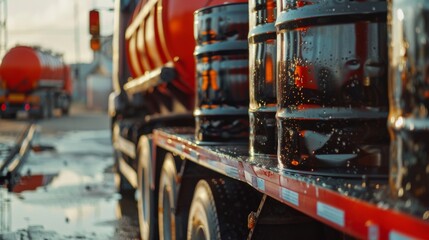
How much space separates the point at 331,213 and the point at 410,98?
472 millimetres

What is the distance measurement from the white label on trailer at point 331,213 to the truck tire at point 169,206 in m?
2.87

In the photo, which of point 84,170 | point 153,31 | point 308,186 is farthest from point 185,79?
point 84,170

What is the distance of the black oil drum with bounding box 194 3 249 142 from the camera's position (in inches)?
167

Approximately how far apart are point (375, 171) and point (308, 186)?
356 mm

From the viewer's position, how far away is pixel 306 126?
2764mm

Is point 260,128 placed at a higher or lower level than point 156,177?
higher

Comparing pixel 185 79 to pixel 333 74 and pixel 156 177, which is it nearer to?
pixel 156 177

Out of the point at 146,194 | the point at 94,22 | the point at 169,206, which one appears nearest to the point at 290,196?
the point at 169,206

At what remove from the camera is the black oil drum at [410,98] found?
1.88m

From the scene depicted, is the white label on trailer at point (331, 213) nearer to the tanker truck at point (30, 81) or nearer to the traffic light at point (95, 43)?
the traffic light at point (95, 43)

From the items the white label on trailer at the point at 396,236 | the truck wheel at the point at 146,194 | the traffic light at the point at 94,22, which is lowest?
the truck wheel at the point at 146,194

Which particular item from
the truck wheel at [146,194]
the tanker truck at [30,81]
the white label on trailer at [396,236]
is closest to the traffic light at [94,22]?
the truck wheel at [146,194]

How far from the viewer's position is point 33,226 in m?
8.10

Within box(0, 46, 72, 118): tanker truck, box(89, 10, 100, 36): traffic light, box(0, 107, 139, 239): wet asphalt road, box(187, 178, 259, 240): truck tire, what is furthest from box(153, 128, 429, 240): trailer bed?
box(0, 46, 72, 118): tanker truck
